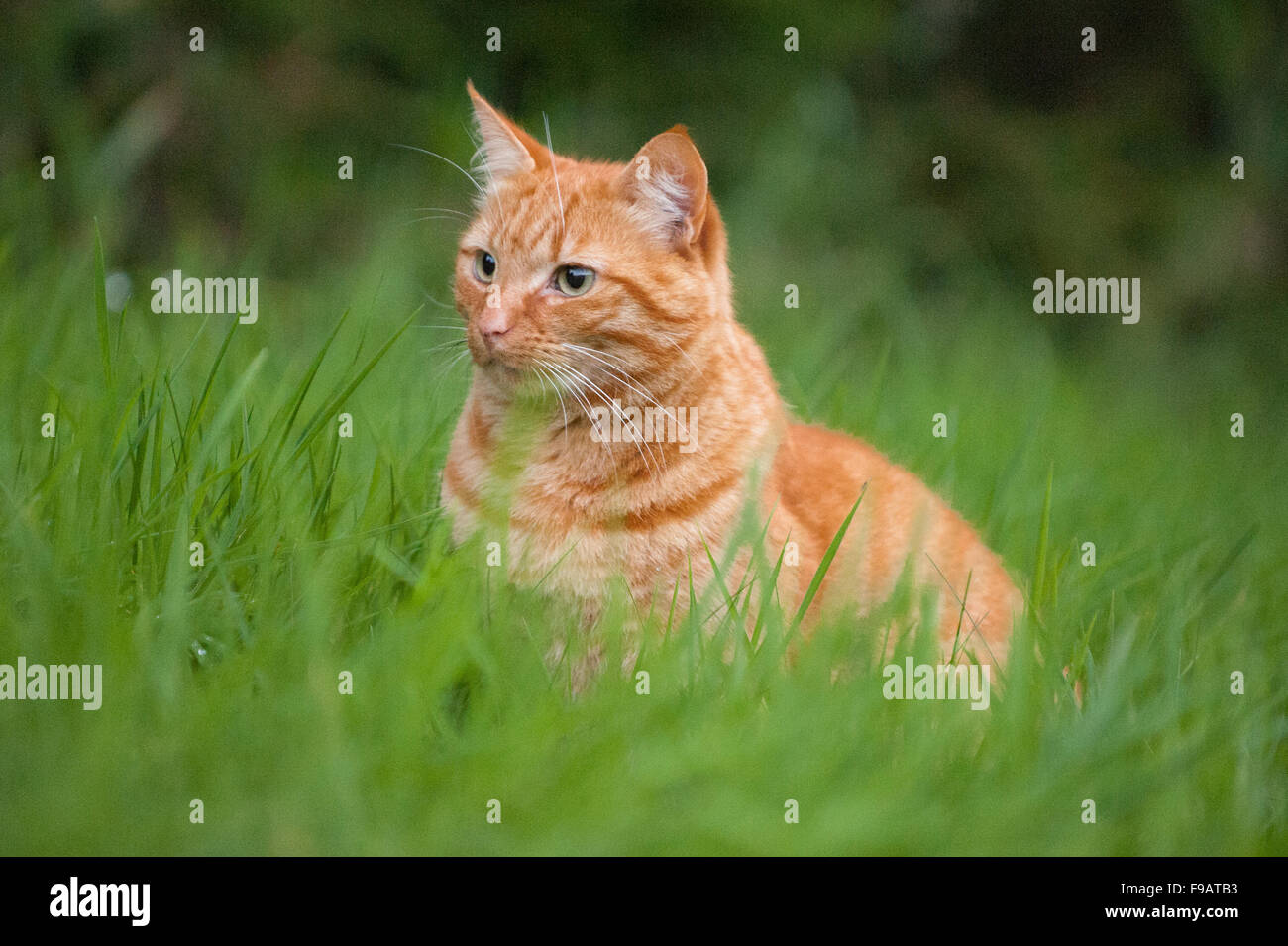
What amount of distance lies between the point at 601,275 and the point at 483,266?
34 cm

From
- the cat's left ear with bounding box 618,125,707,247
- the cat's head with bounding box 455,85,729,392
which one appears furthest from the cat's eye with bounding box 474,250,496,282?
the cat's left ear with bounding box 618,125,707,247

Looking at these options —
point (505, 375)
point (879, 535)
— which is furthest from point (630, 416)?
point (879, 535)

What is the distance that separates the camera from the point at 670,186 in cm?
256

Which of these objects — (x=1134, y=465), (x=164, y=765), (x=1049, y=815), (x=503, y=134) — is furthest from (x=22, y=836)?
(x=1134, y=465)

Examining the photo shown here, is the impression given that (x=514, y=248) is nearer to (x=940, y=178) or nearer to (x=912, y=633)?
(x=912, y=633)

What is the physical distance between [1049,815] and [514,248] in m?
1.55

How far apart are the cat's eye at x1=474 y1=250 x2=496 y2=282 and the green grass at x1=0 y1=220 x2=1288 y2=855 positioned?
43cm

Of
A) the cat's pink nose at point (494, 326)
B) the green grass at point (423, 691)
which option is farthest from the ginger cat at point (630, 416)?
the green grass at point (423, 691)

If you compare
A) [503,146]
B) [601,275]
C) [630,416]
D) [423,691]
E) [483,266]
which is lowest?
[423,691]

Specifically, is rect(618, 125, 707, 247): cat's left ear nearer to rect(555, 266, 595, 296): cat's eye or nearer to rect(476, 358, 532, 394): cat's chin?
rect(555, 266, 595, 296): cat's eye

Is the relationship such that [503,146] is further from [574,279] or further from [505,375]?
[505,375]

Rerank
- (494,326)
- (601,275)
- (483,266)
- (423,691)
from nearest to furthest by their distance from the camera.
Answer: (423,691) → (494,326) → (601,275) → (483,266)

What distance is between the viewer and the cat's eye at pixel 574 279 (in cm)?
254

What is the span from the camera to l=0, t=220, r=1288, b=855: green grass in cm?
179
